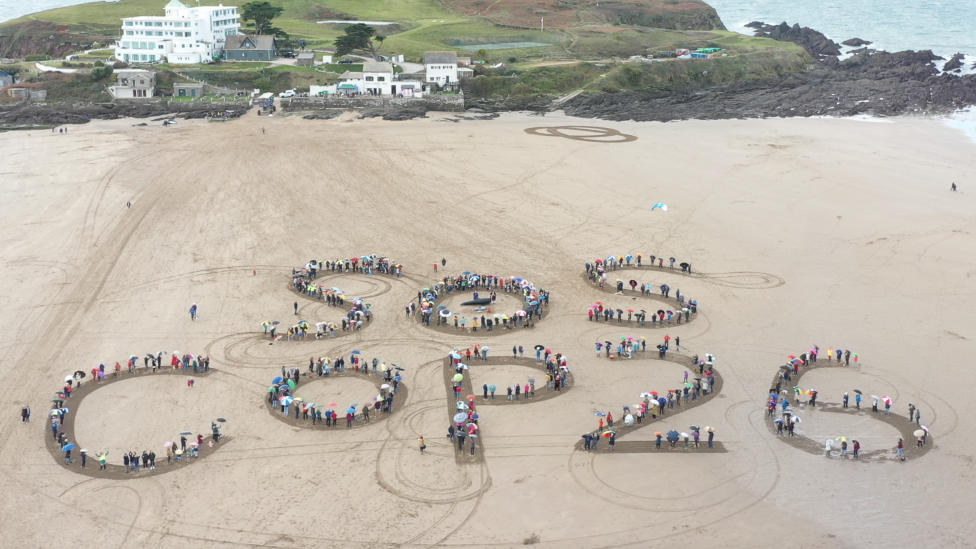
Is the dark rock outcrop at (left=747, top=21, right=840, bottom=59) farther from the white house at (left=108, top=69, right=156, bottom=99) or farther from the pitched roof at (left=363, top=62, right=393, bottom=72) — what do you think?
the white house at (left=108, top=69, right=156, bottom=99)

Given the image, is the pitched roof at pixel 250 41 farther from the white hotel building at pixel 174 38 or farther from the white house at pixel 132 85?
the white house at pixel 132 85

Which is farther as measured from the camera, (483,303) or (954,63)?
(954,63)

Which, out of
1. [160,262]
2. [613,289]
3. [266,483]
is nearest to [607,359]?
[613,289]

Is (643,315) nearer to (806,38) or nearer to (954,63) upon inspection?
(954,63)

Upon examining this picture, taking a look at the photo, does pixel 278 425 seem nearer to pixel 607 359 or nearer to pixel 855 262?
pixel 607 359

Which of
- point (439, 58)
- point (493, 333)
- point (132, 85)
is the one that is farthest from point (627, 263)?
point (132, 85)

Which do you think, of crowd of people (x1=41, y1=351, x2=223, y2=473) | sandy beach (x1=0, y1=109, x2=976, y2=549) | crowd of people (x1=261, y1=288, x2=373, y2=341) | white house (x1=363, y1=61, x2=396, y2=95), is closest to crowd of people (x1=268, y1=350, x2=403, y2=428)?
sandy beach (x1=0, y1=109, x2=976, y2=549)
